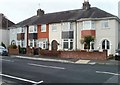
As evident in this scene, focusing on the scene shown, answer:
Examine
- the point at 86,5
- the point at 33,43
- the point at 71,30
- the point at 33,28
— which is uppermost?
the point at 86,5

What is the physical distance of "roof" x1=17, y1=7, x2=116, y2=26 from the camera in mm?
42856

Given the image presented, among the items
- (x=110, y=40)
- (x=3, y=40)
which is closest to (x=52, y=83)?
(x=110, y=40)

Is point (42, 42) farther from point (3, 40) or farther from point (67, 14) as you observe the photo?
point (3, 40)

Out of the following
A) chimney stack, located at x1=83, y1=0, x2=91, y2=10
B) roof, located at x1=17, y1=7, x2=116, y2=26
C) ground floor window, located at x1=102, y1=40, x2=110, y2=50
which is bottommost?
ground floor window, located at x1=102, y1=40, x2=110, y2=50

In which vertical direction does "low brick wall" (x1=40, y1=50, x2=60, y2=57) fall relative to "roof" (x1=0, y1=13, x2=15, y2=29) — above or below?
below

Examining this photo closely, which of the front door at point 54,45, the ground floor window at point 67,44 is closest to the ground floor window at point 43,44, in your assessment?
the front door at point 54,45

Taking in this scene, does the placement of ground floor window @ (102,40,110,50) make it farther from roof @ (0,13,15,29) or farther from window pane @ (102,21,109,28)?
roof @ (0,13,15,29)

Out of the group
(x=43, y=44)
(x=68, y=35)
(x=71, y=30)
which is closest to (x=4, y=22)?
(x=43, y=44)

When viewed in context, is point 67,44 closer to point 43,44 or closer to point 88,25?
point 88,25

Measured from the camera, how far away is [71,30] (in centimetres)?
4484

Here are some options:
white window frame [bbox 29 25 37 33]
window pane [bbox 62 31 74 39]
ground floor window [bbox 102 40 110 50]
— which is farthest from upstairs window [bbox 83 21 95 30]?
white window frame [bbox 29 25 37 33]

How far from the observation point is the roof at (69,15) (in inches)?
1687

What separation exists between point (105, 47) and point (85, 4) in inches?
399

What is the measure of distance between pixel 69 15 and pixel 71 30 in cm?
416
